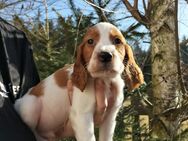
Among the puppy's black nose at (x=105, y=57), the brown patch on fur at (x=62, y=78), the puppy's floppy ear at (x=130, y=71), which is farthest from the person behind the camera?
the brown patch on fur at (x=62, y=78)

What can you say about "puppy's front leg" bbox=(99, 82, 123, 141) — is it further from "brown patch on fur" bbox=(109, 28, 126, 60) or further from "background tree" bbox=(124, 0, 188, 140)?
"background tree" bbox=(124, 0, 188, 140)

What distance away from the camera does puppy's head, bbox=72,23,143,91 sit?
2.33 m

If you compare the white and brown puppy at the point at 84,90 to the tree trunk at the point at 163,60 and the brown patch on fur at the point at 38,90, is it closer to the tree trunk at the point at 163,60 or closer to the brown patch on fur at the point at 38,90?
the brown patch on fur at the point at 38,90

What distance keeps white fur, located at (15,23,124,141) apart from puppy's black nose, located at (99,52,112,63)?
0.11 ft

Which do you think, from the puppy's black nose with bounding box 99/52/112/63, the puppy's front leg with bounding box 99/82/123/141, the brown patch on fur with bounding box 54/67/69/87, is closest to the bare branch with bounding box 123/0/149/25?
the brown patch on fur with bounding box 54/67/69/87

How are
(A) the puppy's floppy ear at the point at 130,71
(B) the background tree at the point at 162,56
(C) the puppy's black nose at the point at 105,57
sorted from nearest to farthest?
(C) the puppy's black nose at the point at 105,57 < (A) the puppy's floppy ear at the point at 130,71 < (B) the background tree at the point at 162,56

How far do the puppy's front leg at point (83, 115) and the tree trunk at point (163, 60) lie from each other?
246cm

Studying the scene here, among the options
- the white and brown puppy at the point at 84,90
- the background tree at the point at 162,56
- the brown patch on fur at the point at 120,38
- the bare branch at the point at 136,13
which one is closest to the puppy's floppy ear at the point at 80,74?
the white and brown puppy at the point at 84,90

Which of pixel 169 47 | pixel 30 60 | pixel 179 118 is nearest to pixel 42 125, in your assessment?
pixel 30 60

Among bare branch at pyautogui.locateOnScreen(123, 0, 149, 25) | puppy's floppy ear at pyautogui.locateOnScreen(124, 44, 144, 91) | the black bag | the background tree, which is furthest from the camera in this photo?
bare branch at pyautogui.locateOnScreen(123, 0, 149, 25)

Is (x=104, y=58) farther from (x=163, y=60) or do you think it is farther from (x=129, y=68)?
(x=163, y=60)

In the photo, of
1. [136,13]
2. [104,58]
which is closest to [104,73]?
[104,58]

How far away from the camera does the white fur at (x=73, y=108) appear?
2449mm

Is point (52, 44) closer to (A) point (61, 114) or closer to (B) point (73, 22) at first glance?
(B) point (73, 22)
